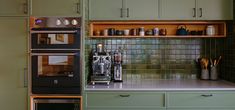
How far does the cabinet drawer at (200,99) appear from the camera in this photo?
A: 2885 mm

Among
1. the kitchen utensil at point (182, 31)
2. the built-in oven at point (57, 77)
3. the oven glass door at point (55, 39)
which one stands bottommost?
the built-in oven at point (57, 77)

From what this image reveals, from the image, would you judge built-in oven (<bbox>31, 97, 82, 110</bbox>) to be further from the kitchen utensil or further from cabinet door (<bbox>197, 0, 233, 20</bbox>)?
cabinet door (<bbox>197, 0, 233, 20</bbox>)

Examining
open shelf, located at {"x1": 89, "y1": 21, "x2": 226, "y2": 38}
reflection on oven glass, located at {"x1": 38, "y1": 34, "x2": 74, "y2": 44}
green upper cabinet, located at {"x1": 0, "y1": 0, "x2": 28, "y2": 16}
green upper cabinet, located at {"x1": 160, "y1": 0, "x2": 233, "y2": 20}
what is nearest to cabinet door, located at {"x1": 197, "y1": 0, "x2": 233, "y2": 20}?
green upper cabinet, located at {"x1": 160, "y1": 0, "x2": 233, "y2": 20}

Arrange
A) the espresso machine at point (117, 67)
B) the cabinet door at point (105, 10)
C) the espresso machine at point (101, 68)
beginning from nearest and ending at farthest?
the espresso machine at point (101, 68), the cabinet door at point (105, 10), the espresso machine at point (117, 67)

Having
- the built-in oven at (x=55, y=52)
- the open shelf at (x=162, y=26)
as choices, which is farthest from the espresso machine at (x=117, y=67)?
the built-in oven at (x=55, y=52)

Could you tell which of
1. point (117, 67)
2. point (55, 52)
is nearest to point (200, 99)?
point (117, 67)

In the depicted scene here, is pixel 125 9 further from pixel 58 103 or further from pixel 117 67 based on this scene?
pixel 58 103

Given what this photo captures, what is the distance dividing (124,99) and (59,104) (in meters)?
0.70

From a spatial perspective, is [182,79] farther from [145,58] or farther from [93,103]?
[93,103]

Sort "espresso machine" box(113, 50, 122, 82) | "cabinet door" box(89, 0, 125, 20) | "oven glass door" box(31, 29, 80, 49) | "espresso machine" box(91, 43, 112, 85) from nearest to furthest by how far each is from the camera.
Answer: "oven glass door" box(31, 29, 80, 49)
"espresso machine" box(91, 43, 112, 85)
"cabinet door" box(89, 0, 125, 20)
"espresso machine" box(113, 50, 122, 82)

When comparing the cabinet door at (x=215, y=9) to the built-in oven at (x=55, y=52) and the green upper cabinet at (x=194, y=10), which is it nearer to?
the green upper cabinet at (x=194, y=10)

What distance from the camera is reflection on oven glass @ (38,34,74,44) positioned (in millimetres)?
2865

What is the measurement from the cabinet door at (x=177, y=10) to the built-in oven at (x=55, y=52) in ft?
3.49

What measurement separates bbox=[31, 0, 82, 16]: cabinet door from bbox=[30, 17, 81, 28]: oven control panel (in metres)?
0.05
